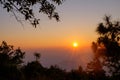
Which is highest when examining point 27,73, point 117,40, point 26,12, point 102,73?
point 117,40

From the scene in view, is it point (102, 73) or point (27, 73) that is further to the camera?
point (102, 73)

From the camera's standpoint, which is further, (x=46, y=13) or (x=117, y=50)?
(x=117, y=50)

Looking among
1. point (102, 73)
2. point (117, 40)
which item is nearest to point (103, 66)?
point (102, 73)

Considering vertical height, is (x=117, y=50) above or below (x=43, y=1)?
above

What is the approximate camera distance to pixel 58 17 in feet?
36.8

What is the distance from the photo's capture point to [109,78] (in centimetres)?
2614

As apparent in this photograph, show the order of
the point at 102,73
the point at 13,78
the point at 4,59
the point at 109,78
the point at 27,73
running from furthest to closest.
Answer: the point at 102,73
the point at 109,78
the point at 27,73
the point at 4,59
the point at 13,78

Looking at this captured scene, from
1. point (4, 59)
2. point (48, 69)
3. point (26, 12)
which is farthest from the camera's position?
point (48, 69)

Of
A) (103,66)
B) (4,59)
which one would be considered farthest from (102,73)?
→ (4,59)

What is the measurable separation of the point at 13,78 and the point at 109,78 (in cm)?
959

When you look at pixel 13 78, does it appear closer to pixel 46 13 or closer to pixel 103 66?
pixel 46 13

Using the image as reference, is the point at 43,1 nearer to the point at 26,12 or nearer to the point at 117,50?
the point at 26,12

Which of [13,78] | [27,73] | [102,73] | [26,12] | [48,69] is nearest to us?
[26,12]

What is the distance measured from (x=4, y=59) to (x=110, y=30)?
10.1 metres
